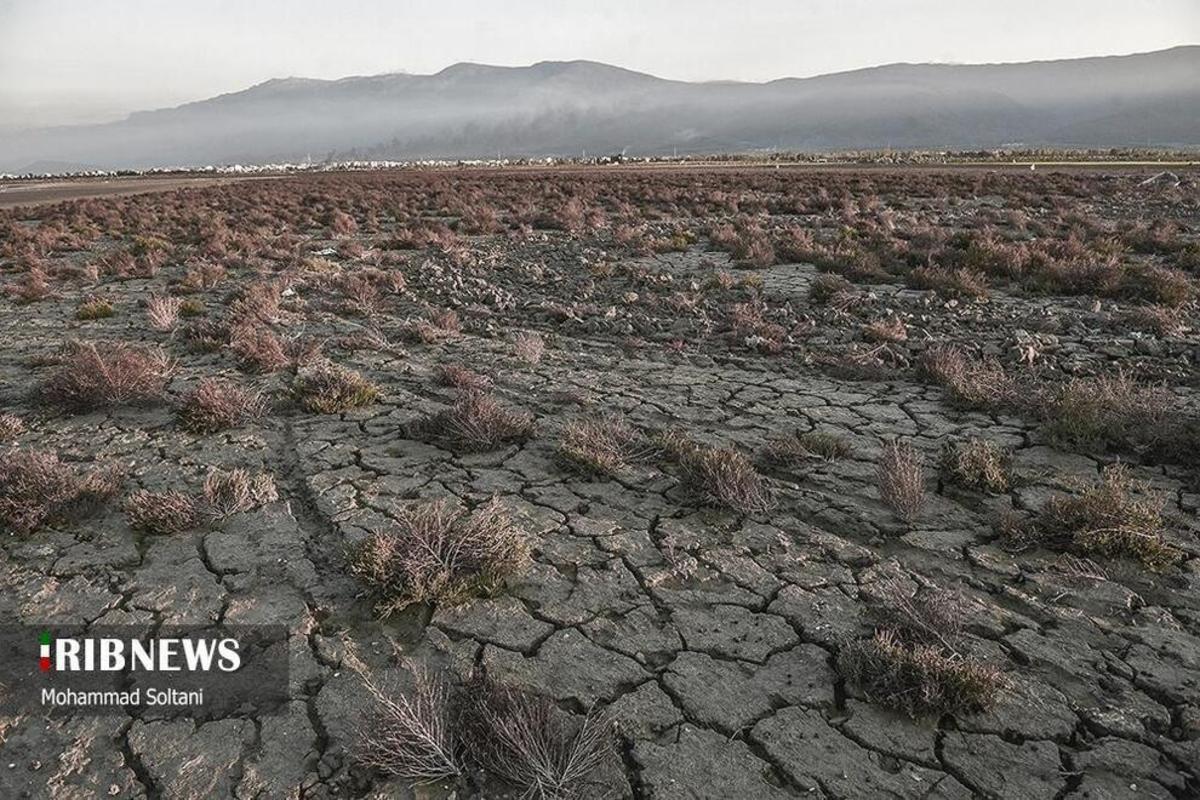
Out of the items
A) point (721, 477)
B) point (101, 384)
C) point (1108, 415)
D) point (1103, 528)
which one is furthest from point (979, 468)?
point (101, 384)

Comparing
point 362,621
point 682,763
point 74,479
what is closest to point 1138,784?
point 682,763

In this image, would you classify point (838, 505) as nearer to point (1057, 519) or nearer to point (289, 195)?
point (1057, 519)

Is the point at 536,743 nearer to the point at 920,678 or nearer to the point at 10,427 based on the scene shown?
the point at 920,678

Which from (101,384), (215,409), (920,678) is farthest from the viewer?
(101,384)

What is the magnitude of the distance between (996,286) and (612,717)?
11.2m

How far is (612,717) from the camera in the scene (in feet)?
10.3

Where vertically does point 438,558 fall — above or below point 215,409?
below

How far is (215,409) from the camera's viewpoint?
6266 millimetres

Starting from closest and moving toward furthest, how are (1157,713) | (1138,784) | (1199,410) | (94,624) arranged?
1. (1138,784)
2. (1157,713)
3. (94,624)
4. (1199,410)

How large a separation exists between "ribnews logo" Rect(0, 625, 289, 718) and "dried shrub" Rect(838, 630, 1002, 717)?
282cm

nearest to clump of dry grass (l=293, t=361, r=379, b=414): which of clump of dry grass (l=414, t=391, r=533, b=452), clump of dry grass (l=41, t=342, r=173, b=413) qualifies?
clump of dry grass (l=414, t=391, r=533, b=452)

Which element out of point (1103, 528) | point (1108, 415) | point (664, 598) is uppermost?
point (1108, 415)

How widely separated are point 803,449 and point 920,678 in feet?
8.68

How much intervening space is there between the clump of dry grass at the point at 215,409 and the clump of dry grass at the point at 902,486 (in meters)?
5.64
